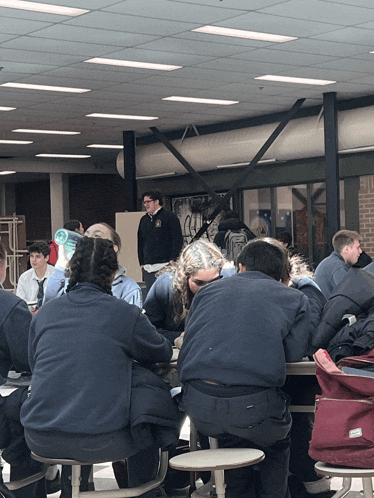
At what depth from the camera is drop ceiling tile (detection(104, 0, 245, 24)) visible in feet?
21.7

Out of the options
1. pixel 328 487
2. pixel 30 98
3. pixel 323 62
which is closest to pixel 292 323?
pixel 328 487

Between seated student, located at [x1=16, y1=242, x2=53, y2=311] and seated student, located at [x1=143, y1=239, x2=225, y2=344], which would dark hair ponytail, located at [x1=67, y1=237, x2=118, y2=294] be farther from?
seated student, located at [x1=16, y1=242, x2=53, y2=311]

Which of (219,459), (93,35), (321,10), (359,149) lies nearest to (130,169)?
(359,149)

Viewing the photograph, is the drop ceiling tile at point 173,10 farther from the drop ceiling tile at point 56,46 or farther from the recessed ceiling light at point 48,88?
the recessed ceiling light at point 48,88

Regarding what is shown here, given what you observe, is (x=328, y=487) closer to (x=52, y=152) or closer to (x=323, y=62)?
(x=323, y=62)

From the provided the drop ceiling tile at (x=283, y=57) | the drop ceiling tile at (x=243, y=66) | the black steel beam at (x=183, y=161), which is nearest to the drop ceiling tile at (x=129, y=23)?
the drop ceiling tile at (x=283, y=57)

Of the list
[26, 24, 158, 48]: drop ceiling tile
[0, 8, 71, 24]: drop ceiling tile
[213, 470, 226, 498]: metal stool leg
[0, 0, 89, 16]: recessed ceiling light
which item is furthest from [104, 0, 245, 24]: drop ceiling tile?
[213, 470, 226, 498]: metal stool leg

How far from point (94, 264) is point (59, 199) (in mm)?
15780

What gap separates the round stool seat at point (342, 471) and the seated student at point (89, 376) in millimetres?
664

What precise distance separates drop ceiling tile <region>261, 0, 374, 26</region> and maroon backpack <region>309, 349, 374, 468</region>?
13.9 feet

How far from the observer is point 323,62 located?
29.6ft

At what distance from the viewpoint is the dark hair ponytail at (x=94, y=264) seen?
139 inches

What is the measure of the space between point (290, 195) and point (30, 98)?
4613mm

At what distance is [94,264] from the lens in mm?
3533
